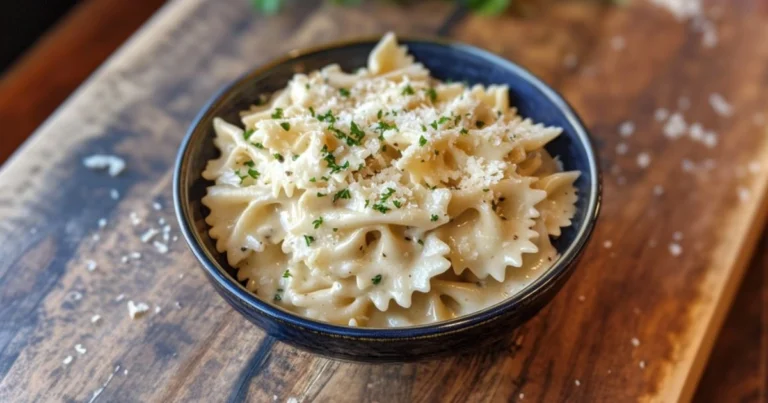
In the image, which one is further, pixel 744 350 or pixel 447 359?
pixel 744 350

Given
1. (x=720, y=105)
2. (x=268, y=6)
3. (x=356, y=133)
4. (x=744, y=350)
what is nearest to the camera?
(x=356, y=133)

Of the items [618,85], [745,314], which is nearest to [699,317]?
[745,314]

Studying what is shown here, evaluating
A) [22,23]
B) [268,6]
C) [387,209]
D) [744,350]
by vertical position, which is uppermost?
[387,209]

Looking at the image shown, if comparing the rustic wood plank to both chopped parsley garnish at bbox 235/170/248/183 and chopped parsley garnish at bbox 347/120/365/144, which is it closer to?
chopped parsley garnish at bbox 347/120/365/144

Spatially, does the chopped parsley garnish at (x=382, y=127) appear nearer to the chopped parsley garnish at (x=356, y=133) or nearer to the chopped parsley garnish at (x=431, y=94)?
the chopped parsley garnish at (x=356, y=133)

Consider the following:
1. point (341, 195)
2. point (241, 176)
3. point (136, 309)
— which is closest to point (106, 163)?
point (136, 309)

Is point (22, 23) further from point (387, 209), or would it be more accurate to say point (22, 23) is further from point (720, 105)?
point (720, 105)
